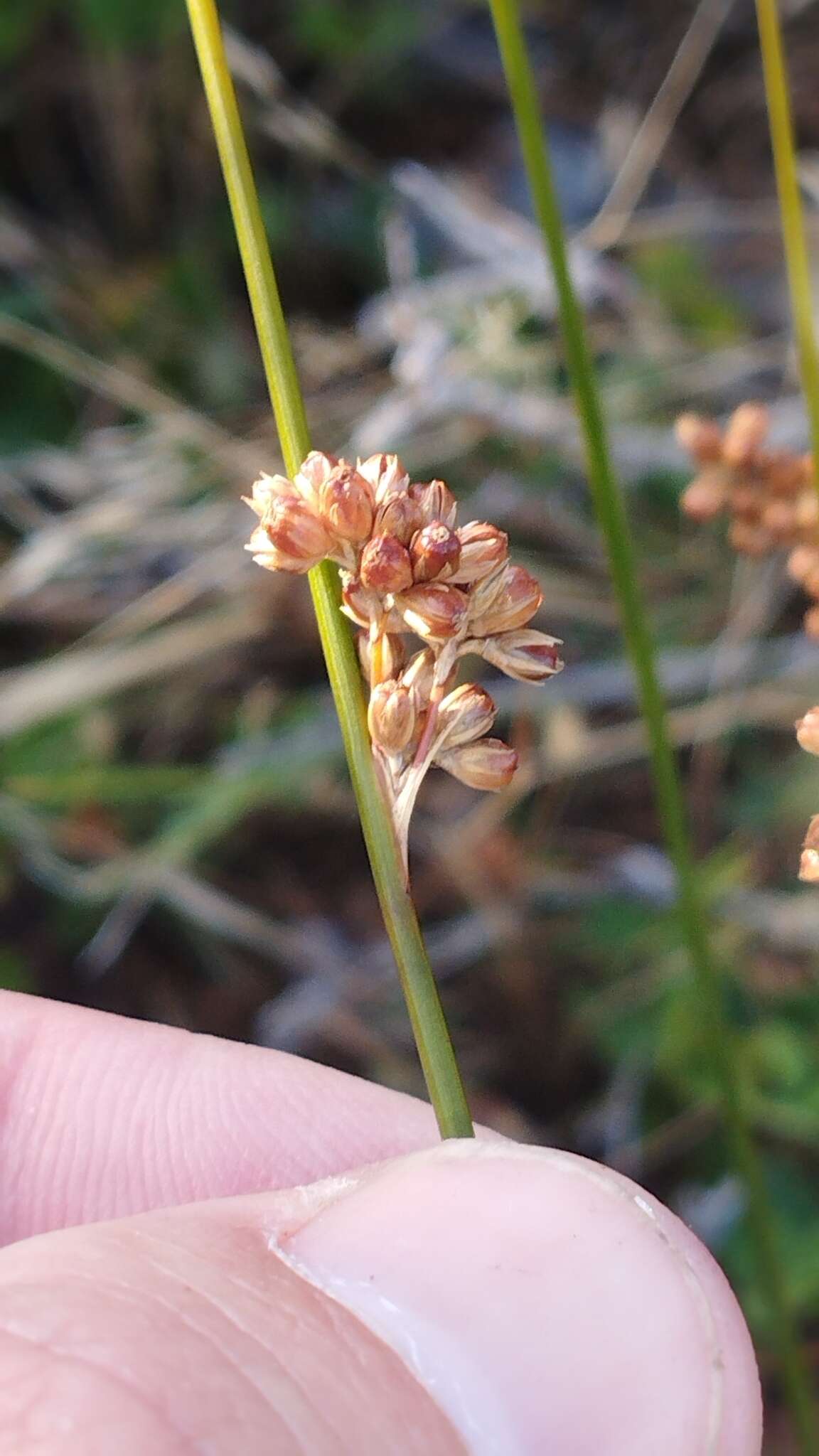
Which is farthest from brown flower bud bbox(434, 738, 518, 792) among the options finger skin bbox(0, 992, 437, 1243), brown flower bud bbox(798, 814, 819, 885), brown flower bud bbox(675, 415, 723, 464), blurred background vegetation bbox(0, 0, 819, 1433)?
blurred background vegetation bbox(0, 0, 819, 1433)

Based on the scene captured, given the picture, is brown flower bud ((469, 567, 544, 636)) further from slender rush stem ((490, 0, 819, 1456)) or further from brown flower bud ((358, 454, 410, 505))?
slender rush stem ((490, 0, 819, 1456))

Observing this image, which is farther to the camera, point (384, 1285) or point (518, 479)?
point (518, 479)

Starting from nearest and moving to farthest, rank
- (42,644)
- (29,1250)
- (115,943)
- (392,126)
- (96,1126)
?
1. (29,1250)
2. (96,1126)
3. (115,943)
4. (42,644)
5. (392,126)

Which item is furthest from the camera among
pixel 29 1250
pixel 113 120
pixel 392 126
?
pixel 392 126

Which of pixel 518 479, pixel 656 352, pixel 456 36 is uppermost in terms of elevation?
pixel 456 36

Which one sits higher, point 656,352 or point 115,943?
point 656,352

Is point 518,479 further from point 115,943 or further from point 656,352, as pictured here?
point 115,943

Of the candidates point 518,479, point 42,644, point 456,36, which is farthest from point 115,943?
point 456,36

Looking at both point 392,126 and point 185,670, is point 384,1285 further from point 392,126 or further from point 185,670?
point 392,126
